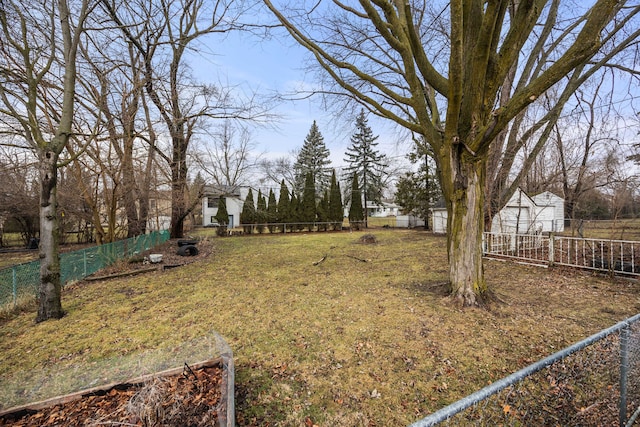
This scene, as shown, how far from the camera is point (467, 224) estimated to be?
4598 mm

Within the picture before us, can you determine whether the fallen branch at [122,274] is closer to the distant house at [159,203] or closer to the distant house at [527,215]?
the distant house at [159,203]

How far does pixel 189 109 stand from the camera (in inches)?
439

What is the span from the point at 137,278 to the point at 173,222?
28.4 feet

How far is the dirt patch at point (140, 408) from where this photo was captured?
199 centimetres

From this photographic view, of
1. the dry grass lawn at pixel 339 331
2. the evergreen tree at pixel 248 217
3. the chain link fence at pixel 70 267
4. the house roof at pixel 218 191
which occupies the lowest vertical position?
the dry grass lawn at pixel 339 331

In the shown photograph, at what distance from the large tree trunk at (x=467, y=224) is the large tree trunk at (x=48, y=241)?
22.6ft

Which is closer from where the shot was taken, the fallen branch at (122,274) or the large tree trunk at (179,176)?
the fallen branch at (122,274)

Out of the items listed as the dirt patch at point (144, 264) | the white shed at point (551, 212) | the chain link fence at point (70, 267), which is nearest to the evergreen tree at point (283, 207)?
the dirt patch at point (144, 264)

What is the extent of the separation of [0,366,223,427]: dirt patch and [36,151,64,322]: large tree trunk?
329 centimetres

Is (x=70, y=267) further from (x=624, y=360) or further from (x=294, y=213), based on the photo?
(x=294, y=213)

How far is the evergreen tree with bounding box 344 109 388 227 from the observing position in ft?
99.6

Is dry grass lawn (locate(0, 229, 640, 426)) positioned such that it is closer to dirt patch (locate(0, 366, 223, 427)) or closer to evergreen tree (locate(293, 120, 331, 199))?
dirt patch (locate(0, 366, 223, 427))

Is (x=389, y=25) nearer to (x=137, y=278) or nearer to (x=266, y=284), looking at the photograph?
(x=266, y=284)

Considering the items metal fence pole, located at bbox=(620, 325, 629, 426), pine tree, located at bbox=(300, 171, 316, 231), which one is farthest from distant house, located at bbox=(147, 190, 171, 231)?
metal fence pole, located at bbox=(620, 325, 629, 426)
